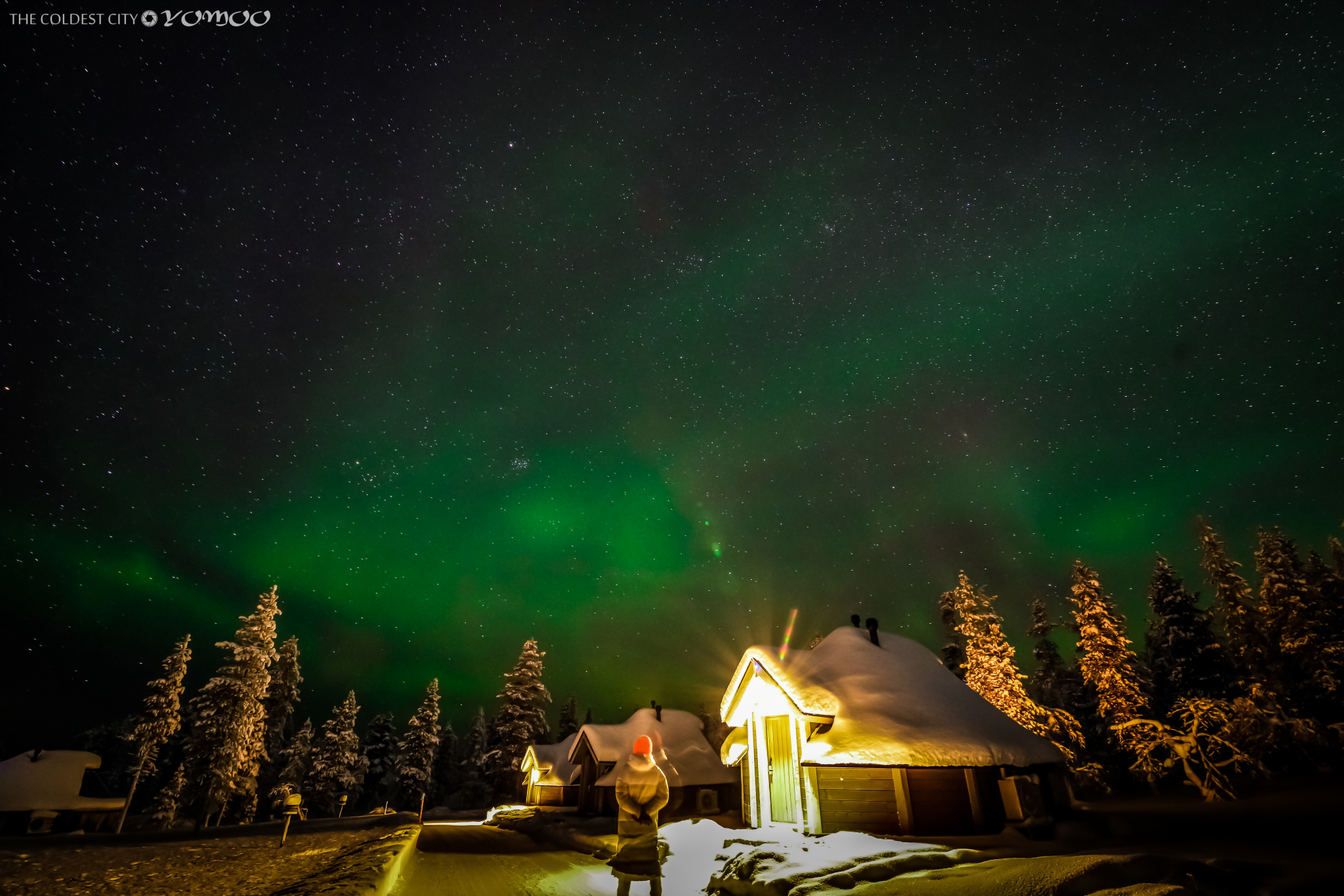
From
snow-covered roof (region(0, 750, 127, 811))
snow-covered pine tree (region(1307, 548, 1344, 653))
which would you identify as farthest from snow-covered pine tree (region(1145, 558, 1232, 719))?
snow-covered roof (region(0, 750, 127, 811))

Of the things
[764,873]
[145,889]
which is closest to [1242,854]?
[764,873]

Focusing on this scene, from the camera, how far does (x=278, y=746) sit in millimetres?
51781

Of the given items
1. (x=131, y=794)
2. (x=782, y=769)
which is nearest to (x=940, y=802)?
(x=782, y=769)

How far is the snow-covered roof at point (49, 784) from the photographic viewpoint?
3638 cm

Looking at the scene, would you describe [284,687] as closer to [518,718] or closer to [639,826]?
[518,718]

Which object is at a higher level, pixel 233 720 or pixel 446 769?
pixel 233 720

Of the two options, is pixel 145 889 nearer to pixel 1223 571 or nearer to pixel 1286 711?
pixel 1286 711

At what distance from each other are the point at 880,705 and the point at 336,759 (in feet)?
176

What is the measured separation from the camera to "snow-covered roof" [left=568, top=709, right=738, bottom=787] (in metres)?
32.8

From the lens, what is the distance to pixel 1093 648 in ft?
101

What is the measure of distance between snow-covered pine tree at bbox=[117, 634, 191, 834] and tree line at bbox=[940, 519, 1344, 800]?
45315mm

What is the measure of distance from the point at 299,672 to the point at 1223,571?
6329cm

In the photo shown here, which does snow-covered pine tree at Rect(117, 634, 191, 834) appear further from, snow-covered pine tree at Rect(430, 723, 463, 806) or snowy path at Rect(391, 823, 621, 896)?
snow-covered pine tree at Rect(430, 723, 463, 806)

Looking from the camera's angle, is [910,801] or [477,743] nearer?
[910,801]
